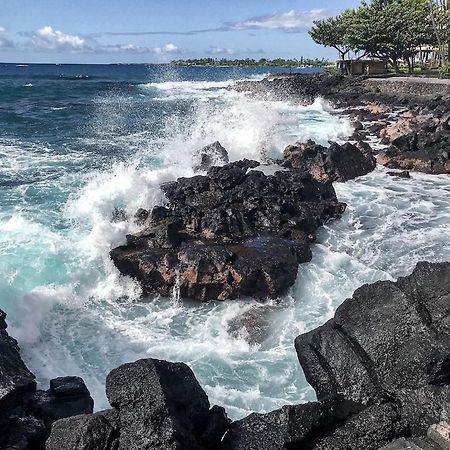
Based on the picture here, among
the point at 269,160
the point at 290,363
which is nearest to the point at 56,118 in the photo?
the point at 269,160

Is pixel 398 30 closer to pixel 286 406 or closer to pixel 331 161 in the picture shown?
pixel 331 161

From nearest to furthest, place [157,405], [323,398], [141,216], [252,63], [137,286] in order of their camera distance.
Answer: [157,405]
[323,398]
[137,286]
[141,216]
[252,63]

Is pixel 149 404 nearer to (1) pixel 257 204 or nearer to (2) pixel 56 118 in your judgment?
(1) pixel 257 204

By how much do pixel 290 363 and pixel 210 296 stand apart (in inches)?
110

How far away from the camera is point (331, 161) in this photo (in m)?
19.6

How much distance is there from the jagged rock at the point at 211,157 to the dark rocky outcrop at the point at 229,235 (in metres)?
2.70

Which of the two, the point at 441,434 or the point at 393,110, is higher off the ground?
the point at 393,110

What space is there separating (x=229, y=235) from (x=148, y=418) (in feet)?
26.3

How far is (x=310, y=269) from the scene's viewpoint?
12727 mm

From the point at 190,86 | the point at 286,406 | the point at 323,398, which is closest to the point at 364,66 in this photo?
the point at 190,86

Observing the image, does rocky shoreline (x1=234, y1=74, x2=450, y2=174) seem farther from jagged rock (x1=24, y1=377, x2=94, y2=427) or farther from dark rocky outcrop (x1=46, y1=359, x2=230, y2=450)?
dark rocky outcrop (x1=46, y1=359, x2=230, y2=450)

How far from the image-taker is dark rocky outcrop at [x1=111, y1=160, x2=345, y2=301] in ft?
38.0

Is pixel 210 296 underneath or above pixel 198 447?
underneath

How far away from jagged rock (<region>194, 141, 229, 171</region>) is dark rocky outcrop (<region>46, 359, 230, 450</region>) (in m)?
14.5
